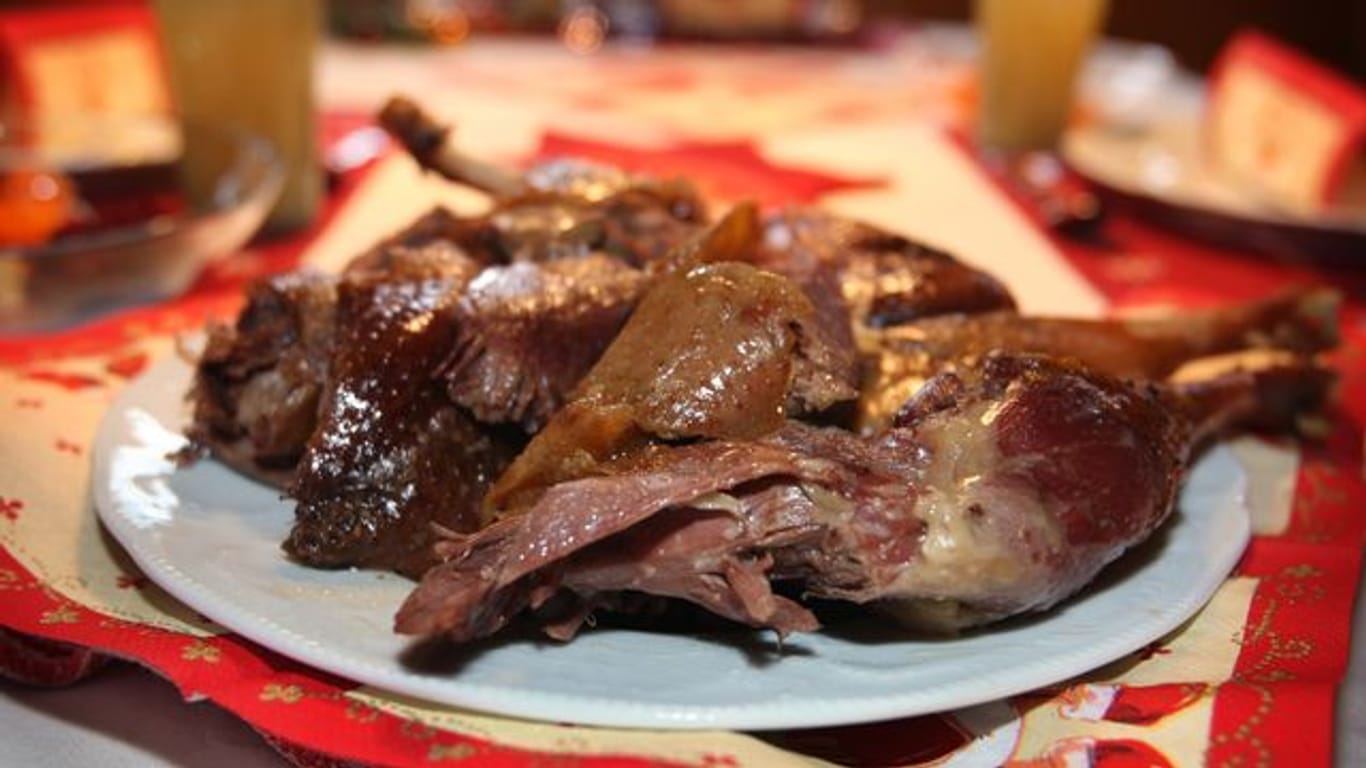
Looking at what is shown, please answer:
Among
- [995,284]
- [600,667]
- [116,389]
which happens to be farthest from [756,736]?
[116,389]

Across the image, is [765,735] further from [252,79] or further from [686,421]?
[252,79]

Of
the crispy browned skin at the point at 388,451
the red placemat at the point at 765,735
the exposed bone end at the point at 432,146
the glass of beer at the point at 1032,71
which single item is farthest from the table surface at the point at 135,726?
the glass of beer at the point at 1032,71

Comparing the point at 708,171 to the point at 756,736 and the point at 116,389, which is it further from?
the point at 756,736

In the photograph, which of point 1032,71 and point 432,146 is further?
point 1032,71

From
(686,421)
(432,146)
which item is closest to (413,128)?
(432,146)

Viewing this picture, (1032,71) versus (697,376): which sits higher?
(697,376)

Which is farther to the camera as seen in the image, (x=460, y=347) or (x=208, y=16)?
(x=208, y=16)
